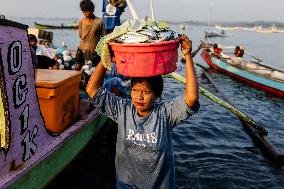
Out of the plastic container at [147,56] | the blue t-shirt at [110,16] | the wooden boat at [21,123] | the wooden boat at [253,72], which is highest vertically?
the blue t-shirt at [110,16]

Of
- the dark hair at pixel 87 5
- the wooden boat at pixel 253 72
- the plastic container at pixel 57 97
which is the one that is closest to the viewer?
the plastic container at pixel 57 97

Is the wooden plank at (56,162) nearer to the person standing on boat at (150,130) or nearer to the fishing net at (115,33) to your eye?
the person standing on boat at (150,130)

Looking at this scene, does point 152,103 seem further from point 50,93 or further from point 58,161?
point 58,161

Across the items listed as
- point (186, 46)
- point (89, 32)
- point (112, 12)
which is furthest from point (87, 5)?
point (186, 46)

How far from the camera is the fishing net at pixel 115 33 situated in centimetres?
257

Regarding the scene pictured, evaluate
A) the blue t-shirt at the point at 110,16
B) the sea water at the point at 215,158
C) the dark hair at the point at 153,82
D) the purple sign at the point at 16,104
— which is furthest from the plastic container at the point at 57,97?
the blue t-shirt at the point at 110,16

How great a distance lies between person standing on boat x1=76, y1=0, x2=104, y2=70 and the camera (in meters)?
8.00

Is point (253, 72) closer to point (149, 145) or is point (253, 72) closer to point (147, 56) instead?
point (147, 56)

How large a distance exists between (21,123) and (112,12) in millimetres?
5605

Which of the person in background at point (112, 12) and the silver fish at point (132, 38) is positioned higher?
the person in background at point (112, 12)

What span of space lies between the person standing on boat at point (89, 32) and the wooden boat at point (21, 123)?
3.87 m

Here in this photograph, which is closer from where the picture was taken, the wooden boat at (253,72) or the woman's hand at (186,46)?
the woman's hand at (186,46)

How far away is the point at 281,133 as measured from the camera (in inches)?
395

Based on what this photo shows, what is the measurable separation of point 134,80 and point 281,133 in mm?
8712
